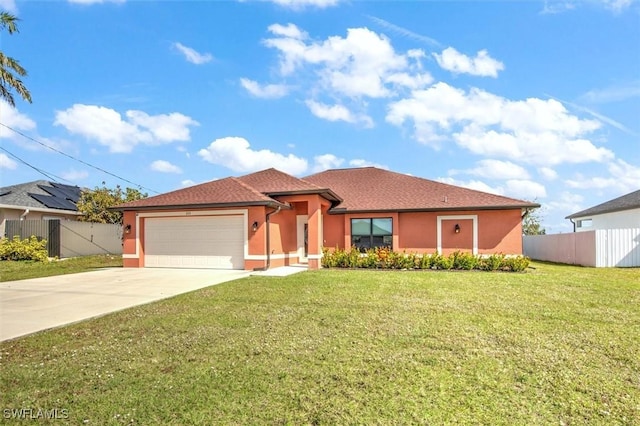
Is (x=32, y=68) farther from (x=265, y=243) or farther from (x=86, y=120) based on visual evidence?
(x=265, y=243)

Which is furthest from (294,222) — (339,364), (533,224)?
(533,224)

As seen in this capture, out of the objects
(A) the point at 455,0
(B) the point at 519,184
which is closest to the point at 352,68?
(A) the point at 455,0

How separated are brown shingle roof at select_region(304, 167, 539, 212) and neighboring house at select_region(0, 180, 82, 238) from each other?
53.7ft

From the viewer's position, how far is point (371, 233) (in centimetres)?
1694

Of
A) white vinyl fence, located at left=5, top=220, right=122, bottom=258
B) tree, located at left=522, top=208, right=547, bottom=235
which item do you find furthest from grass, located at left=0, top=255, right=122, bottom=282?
tree, located at left=522, top=208, right=547, bottom=235

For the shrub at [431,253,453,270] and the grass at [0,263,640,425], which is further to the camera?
the shrub at [431,253,453,270]

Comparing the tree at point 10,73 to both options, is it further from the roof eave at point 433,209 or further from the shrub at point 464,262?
the shrub at point 464,262

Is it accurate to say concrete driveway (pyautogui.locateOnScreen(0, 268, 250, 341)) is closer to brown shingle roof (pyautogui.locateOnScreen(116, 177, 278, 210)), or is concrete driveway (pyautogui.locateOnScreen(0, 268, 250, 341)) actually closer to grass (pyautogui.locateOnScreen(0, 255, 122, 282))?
grass (pyautogui.locateOnScreen(0, 255, 122, 282))

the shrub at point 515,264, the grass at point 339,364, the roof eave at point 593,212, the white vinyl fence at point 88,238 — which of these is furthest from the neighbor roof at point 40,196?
the roof eave at point 593,212

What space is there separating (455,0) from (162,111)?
16.8 meters

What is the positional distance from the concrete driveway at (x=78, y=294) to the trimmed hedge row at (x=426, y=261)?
197 inches

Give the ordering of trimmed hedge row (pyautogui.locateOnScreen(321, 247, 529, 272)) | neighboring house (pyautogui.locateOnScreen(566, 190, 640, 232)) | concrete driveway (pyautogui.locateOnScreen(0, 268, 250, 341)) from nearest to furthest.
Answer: concrete driveway (pyautogui.locateOnScreen(0, 268, 250, 341)), trimmed hedge row (pyautogui.locateOnScreen(321, 247, 529, 272)), neighboring house (pyautogui.locateOnScreen(566, 190, 640, 232))

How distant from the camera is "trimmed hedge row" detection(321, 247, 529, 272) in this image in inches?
528

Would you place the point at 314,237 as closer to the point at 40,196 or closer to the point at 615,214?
the point at 615,214
